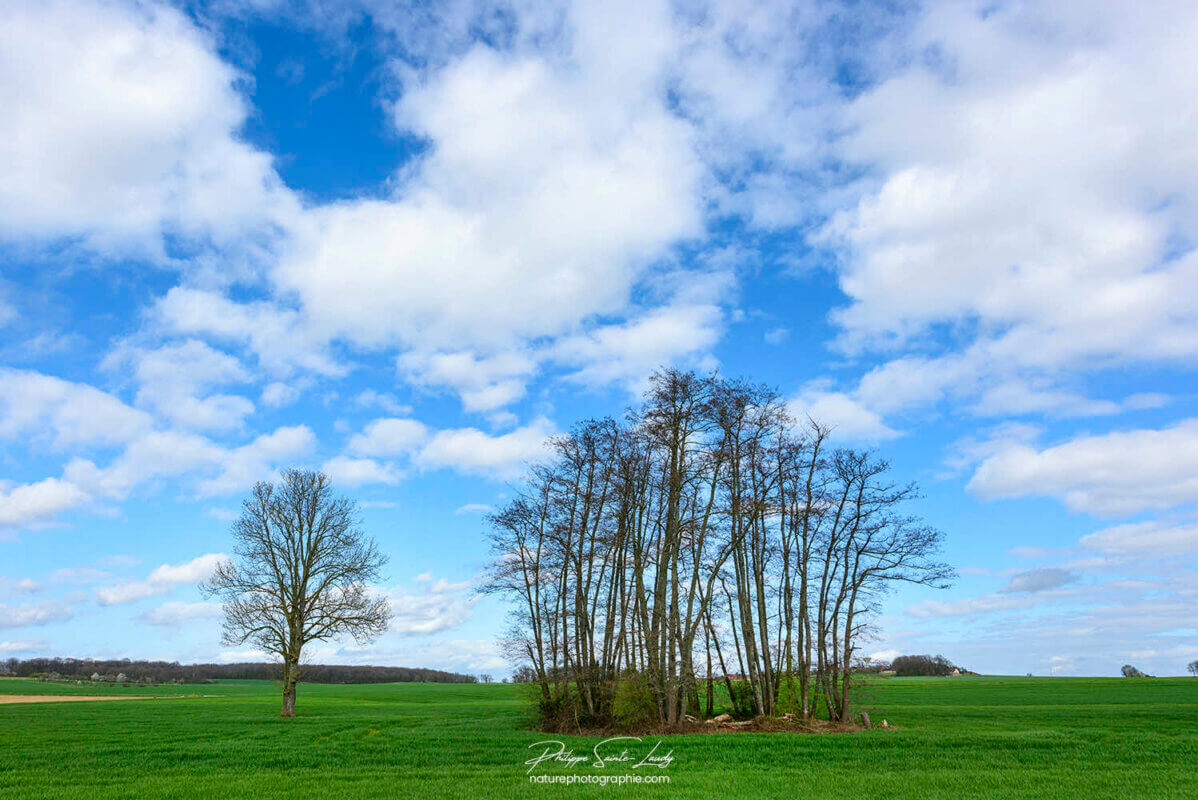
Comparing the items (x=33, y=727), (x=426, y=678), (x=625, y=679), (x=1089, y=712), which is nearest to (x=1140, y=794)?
(x=625, y=679)

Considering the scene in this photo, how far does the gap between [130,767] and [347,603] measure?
1885 centimetres

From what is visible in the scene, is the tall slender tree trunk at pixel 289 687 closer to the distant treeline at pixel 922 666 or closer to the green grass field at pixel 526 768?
the green grass field at pixel 526 768

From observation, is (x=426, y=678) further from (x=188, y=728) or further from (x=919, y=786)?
(x=919, y=786)

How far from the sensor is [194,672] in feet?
457

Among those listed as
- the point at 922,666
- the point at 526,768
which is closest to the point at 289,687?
the point at 526,768

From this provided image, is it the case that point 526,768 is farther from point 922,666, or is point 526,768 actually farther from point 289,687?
point 922,666

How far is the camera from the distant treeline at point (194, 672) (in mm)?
123688

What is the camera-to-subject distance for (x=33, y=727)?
32.1 metres

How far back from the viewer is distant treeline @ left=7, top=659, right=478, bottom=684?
123688 millimetres

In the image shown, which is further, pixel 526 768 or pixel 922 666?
pixel 922 666
